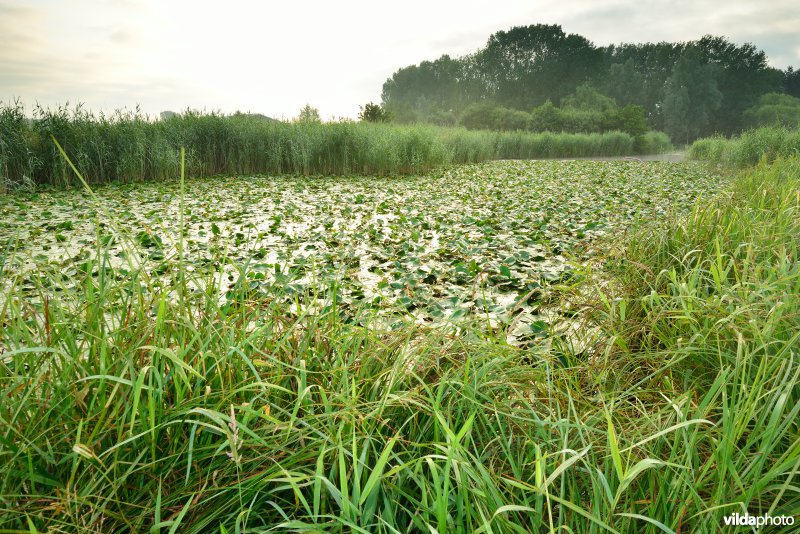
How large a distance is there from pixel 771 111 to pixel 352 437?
55160 millimetres

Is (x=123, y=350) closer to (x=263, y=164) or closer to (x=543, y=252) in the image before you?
(x=543, y=252)

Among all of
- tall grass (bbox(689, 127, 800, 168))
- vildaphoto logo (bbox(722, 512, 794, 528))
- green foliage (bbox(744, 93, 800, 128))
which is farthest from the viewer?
green foliage (bbox(744, 93, 800, 128))

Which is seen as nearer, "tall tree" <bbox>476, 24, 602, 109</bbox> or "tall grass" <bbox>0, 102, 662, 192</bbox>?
"tall grass" <bbox>0, 102, 662, 192</bbox>

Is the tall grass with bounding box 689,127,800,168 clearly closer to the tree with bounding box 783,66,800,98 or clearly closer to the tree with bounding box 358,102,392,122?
the tree with bounding box 358,102,392,122

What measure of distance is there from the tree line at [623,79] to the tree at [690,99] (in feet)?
0.29

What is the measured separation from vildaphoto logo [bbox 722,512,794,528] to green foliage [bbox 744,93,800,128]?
4814cm

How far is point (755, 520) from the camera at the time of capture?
108 centimetres

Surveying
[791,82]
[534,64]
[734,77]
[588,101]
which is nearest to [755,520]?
[588,101]

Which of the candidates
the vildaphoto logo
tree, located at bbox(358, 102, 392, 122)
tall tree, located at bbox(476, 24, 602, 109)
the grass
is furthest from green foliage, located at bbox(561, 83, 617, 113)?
the vildaphoto logo

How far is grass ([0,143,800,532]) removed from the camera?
1.11 m

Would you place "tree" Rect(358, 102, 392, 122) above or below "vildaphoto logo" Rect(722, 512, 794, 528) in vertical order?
above

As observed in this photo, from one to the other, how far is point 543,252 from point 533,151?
691 inches

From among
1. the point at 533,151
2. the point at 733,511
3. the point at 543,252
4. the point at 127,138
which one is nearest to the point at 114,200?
the point at 127,138

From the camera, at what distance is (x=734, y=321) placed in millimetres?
1892
